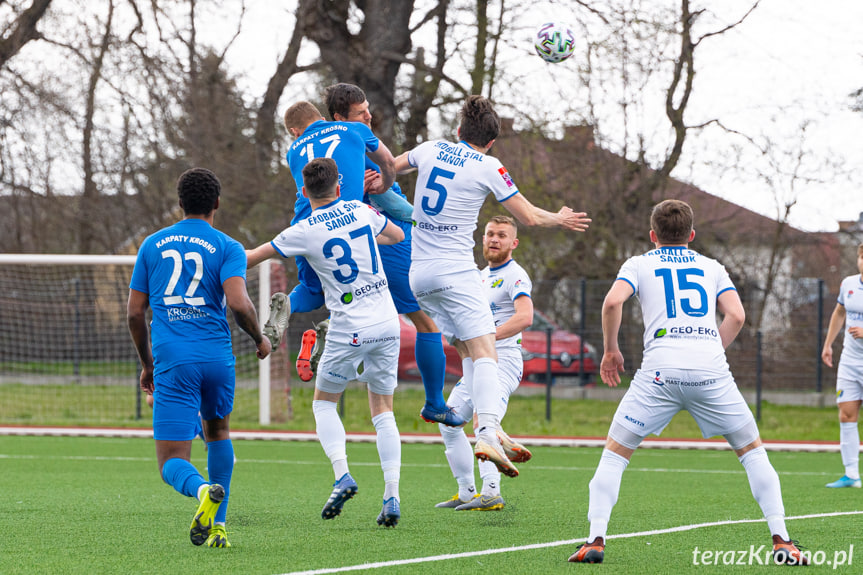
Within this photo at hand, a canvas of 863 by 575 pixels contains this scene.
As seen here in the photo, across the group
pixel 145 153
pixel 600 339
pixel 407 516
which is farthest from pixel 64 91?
pixel 407 516

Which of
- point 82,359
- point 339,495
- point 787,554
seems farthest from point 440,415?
point 82,359

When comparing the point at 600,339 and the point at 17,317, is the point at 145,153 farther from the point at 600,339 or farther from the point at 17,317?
the point at 600,339

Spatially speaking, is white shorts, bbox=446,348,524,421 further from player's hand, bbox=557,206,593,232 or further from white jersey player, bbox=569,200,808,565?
white jersey player, bbox=569,200,808,565

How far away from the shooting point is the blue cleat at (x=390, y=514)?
6.03 m

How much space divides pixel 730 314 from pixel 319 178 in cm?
246

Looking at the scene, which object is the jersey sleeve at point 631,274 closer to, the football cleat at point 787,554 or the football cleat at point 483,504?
the football cleat at point 787,554

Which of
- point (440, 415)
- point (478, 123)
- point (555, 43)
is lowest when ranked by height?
point (440, 415)

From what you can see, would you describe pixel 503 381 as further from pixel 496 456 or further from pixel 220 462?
pixel 220 462

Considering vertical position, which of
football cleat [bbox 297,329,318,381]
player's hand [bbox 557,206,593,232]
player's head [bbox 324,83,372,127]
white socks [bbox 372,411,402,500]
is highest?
player's head [bbox 324,83,372,127]

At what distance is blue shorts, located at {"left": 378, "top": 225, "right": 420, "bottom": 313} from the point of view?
682 centimetres

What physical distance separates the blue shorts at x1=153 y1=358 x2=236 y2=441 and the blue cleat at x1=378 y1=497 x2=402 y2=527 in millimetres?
1433

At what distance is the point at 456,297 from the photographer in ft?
20.5

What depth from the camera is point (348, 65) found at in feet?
63.8

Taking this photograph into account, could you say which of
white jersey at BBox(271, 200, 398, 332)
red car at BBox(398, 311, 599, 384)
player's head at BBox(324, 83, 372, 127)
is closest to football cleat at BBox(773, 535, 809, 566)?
white jersey at BBox(271, 200, 398, 332)
